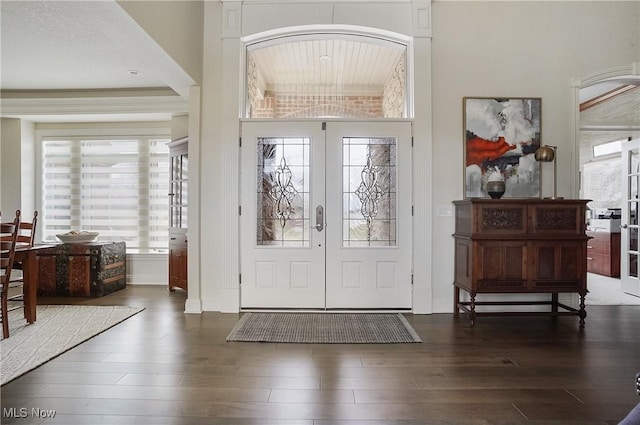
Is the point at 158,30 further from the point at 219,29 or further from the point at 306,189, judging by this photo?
the point at 306,189

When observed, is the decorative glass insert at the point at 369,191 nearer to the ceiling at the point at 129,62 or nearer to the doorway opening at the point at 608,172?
the ceiling at the point at 129,62

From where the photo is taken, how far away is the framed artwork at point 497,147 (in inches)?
171

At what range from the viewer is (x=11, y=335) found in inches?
135

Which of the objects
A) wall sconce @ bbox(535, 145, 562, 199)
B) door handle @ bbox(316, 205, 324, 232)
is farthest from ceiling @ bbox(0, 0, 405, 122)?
wall sconce @ bbox(535, 145, 562, 199)

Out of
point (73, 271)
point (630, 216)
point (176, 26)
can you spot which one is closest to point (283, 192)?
point (176, 26)

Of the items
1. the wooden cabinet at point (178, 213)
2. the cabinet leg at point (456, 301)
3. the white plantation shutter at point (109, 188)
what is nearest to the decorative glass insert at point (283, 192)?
the wooden cabinet at point (178, 213)

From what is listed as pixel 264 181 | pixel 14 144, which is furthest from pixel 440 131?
pixel 14 144

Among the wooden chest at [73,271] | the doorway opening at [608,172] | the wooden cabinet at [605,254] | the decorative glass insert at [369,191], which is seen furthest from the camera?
the wooden cabinet at [605,254]

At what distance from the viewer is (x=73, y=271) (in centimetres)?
518

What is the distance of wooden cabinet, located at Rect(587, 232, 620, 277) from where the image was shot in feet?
23.2

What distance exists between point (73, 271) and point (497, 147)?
5.77 m

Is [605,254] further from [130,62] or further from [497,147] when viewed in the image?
[130,62]

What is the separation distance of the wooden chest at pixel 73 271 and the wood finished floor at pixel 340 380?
1818 mm

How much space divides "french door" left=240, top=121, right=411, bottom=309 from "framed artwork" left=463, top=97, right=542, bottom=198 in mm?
728
